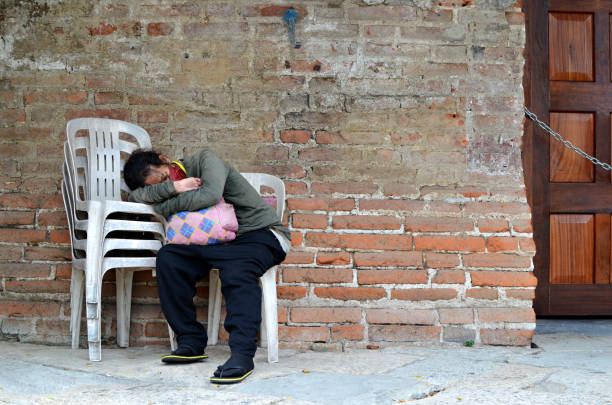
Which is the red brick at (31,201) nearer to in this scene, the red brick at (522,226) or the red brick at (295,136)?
the red brick at (295,136)

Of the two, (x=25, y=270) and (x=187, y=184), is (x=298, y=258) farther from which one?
(x=25, y=270)

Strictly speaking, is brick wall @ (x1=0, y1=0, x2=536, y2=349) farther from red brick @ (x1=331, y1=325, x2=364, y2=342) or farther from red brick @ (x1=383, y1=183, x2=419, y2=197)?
red brick @ (x1=331, y1=325, x2=364, y2=342)

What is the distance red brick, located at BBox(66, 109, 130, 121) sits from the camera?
331 centimetres

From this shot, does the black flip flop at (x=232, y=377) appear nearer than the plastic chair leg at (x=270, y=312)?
Yes

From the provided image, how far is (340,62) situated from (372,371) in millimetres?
1617

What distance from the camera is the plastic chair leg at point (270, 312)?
272cm

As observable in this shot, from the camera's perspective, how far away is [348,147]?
3297mm

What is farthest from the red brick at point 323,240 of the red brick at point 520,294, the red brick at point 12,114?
the red brick at point 12,114

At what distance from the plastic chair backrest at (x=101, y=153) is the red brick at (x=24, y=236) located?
37 cm

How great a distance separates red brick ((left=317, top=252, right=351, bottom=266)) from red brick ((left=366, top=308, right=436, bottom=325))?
0.28 metres

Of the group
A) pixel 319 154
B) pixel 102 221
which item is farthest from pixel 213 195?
pixel 319 154

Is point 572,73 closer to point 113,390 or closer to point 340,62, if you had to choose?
point 340,62

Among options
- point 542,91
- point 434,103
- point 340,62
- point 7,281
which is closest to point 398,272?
point 434,103

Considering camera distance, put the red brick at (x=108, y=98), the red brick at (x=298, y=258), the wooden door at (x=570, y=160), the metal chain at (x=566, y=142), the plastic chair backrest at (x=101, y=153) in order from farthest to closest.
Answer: the wooden door at (x=570, y=160)
the metal chain at (x=566, y=142)
the red brick at (x=108, y=98)
the red brick at (x=298, y=258)
the plastic chair backrest at (x=101, y=153)
